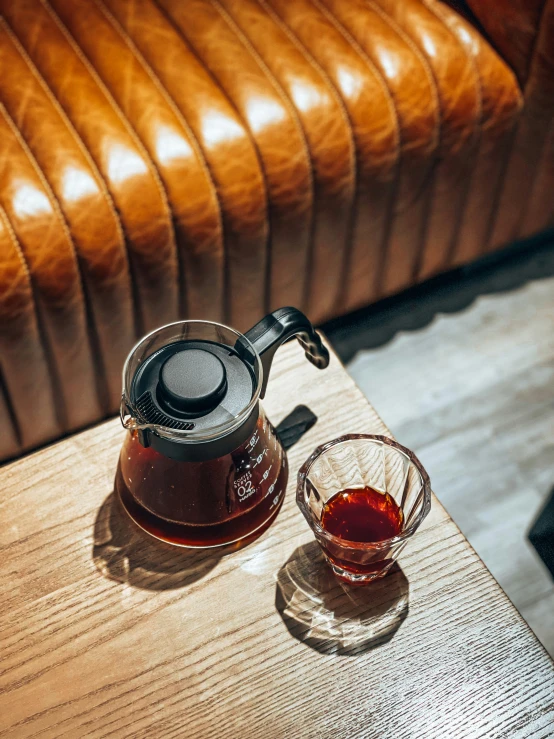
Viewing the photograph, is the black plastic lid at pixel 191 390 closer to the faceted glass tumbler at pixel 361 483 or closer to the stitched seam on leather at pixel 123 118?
the faceted glass tumbler at pixel 361 483

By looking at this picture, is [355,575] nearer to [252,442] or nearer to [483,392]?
[252,442]

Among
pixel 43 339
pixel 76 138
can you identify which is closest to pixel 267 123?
pixel 76 138

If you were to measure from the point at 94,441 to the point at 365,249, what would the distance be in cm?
71

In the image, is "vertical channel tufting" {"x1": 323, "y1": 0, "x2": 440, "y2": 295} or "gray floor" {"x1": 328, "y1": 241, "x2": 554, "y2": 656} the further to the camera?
"gray floor" {"x1": 328, "y1": 241, "x2": 554, "y2": 656}

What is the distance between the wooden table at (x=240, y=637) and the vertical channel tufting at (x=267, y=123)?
21.0 inches

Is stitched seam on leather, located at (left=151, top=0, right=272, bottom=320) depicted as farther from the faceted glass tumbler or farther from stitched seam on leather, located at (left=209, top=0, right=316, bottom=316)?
the faceted glass tumbler

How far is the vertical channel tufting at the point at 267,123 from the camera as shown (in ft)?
3.52

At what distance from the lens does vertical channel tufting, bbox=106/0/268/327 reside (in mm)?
1050

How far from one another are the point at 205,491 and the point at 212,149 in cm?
61

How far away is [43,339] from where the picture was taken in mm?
1056

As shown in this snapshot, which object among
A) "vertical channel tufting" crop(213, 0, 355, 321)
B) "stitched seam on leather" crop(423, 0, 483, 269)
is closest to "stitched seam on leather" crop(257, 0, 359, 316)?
"vertical channel tufting" crop(213, 0, 355, 321)

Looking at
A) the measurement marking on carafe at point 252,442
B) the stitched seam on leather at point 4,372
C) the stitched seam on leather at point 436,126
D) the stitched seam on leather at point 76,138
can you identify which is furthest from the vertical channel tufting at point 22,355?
the stitched seam on leather at point 436,126

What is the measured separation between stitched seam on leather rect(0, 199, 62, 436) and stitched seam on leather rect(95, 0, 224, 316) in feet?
0.68

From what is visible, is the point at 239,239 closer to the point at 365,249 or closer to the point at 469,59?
the point at 365,249
